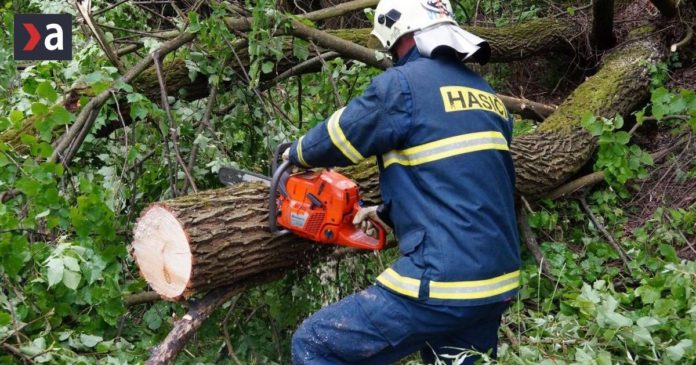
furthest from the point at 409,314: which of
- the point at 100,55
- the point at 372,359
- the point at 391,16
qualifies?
the point at 100,55

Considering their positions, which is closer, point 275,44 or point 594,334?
point 594,334

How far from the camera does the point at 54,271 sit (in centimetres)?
269

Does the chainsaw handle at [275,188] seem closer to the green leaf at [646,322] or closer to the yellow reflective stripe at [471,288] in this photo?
the yellow reflective stripe at [471,288]

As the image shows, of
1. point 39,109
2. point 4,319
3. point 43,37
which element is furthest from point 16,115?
point 43,37

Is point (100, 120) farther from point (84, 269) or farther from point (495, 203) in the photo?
point (495, 203)

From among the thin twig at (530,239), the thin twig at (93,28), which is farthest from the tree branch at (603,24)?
the thin twig at (93,28)

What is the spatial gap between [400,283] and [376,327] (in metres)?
0.18

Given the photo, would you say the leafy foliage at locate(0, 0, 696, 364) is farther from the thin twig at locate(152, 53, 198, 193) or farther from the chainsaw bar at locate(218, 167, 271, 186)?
the chainsaw bar at locate(218, 167, 271, 186)

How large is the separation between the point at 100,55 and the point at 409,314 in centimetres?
248

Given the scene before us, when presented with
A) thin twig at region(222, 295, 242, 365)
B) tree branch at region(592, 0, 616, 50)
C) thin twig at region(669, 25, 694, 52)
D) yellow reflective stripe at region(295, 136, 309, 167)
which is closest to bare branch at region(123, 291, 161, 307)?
thin twig at region(222, 295, 242, 365)

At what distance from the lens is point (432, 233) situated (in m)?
2.61

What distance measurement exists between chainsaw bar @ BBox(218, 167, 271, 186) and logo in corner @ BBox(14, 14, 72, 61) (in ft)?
4.92

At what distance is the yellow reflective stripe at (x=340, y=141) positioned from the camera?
266cm

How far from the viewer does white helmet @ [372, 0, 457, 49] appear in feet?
9.21
